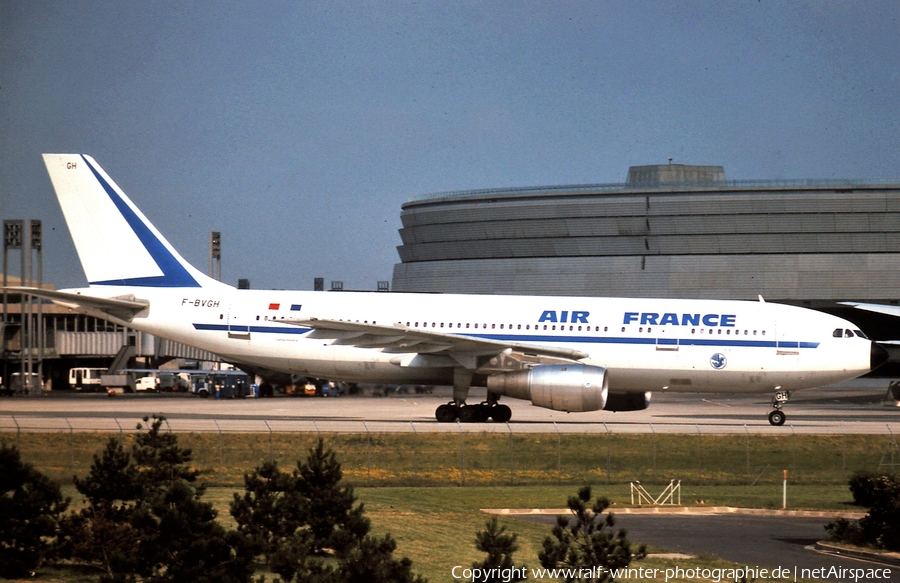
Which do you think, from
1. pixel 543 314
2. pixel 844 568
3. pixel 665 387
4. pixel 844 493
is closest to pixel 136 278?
pixel 543 314

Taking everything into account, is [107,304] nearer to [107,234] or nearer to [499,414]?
[107,234]

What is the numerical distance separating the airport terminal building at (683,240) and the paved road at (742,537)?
229 feet

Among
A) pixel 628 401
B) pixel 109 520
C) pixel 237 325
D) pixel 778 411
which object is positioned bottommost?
pixel 109 520

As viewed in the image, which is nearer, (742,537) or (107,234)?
(742,537)

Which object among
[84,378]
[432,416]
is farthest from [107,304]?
[84,378]

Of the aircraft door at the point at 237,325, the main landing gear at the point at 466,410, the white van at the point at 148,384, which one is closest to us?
the main landing gear at the point at 466,410

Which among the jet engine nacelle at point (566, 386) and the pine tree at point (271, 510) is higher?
the jet engine nacelle at point (566, 386)

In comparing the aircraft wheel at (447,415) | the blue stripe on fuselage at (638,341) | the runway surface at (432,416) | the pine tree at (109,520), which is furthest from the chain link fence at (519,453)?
the pine tree at (109,520)

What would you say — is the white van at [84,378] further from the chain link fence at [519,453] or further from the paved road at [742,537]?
the paved road at [742,537]

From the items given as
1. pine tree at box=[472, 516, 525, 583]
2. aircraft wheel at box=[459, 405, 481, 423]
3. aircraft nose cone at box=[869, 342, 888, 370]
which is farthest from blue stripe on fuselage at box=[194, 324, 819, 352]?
pine tree at box=[472, 516, 525, 583]

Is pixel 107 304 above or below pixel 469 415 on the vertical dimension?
above

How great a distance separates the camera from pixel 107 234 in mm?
35531

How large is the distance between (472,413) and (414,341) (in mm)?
3074

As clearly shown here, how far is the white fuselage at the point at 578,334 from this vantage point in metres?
33.3
